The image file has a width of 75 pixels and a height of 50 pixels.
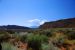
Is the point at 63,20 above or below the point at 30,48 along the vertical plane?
above

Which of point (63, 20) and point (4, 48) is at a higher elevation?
point (63, 20)

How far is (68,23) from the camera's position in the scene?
85.0 m

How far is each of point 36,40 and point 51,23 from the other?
78247 millimetres

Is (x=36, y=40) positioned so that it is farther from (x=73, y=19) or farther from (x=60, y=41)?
(x=73, y=19)

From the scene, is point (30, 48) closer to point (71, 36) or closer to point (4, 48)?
point (4, 48)

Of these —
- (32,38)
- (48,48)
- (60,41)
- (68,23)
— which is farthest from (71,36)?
(68,23)

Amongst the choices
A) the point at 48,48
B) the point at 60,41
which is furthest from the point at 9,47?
the point at 60,41

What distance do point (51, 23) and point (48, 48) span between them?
8071 centimetres

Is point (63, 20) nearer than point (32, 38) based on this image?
No

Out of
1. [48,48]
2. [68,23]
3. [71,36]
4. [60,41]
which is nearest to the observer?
[48,48]

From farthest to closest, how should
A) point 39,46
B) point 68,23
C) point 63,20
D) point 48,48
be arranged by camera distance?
point 63,20 → point 68,23 → point 39,46 → point 48,48

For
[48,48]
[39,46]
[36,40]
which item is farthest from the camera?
[36,40]

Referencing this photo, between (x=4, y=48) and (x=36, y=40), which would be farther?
(x=36, y=40)

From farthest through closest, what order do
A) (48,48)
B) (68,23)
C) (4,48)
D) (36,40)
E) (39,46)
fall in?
(68,23)
(36,40)
(39,46)
(48,48)
(4,48)
